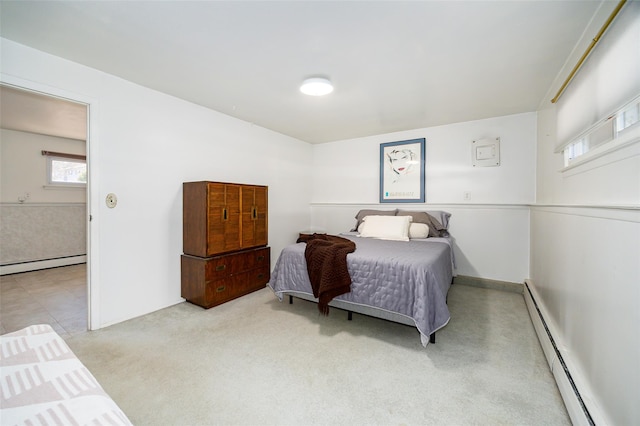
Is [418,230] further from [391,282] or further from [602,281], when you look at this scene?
[602,281]

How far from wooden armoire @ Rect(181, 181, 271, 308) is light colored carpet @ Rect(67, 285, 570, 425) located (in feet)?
1.09

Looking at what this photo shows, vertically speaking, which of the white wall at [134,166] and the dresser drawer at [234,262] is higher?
the white wall at [134,166]

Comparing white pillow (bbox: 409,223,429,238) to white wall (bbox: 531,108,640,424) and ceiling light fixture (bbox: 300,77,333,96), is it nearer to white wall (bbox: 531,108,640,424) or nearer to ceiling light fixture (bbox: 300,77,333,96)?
white wall (bbox: 531,108,640,424)

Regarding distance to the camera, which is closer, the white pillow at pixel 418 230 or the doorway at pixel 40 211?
the doorway at pixel 40 211

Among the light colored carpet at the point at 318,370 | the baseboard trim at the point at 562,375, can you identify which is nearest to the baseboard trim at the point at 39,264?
the light colored carpet at the point at 318,370

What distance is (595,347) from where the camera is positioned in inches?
50.9

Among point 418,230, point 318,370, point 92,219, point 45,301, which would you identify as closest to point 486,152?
point 418,230

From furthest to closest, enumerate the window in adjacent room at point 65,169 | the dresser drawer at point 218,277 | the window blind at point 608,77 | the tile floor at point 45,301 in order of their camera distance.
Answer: the window in adjacent room at point 65,169, the dresser drawer at point 218,277, the tile floor at point 45,301, the window blind at point 608,77

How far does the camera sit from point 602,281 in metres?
1.25

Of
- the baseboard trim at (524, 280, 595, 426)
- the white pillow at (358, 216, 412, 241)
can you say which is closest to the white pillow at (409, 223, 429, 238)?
the white pillow at (358, 216, 412, 241)

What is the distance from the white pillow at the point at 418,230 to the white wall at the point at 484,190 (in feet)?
1.99

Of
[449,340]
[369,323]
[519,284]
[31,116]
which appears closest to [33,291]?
[31,116]

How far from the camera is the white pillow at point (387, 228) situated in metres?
3.31

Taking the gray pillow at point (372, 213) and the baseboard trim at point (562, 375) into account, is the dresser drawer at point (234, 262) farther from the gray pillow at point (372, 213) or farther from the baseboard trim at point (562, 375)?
the baseboard trim at point (562, 375)
